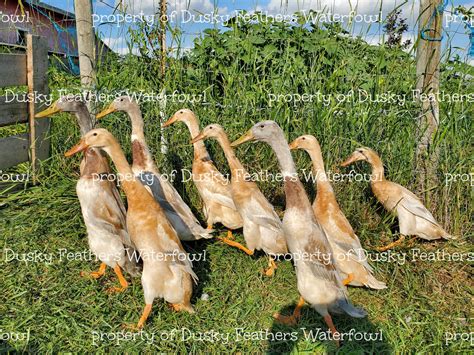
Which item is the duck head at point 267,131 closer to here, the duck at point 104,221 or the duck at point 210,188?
the duck at point 210,188

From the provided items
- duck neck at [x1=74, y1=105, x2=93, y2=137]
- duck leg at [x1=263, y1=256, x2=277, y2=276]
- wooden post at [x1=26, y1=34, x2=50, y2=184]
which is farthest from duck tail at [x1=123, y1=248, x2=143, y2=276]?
wooden post at [x1=26, y1=34, x2=50, y2=184]

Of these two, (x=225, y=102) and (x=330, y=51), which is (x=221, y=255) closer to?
(x=225, y=102)

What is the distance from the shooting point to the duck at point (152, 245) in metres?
3.01

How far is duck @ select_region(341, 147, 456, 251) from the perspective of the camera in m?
3.90

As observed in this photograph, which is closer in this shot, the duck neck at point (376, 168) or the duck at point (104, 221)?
the duck at point (104, 221)

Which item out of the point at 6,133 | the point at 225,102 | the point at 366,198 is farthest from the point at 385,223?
the point at 6,133

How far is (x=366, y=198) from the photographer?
439cm

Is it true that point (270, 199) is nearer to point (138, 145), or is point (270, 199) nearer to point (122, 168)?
point (138, 145)

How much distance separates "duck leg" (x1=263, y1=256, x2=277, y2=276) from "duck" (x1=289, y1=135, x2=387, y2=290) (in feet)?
1.94

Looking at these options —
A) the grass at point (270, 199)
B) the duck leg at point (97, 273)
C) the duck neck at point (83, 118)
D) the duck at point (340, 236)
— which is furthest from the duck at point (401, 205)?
the duck neck at point (83, 118)

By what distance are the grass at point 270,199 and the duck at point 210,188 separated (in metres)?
0.25

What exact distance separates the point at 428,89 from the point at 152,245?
3140mm

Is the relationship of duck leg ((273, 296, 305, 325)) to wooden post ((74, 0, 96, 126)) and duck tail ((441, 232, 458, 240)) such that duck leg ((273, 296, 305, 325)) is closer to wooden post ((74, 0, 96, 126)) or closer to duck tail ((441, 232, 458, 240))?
duck tail ((441, 232, 458, 240))

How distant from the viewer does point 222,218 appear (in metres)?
4.30
